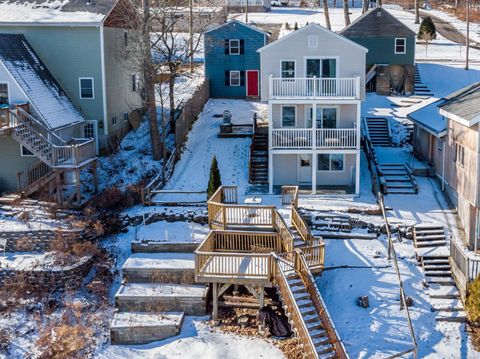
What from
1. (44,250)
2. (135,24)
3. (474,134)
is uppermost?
(135,24)

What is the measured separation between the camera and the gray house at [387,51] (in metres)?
42.4

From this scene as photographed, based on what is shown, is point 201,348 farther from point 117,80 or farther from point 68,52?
point 117,80

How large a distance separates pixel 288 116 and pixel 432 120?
259 inches

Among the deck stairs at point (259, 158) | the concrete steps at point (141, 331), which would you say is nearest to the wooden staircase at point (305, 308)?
the concrete steps at point (141, 331)

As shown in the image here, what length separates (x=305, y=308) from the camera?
2003 centimetres

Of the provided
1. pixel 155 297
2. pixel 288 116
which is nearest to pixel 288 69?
pixel 288 116

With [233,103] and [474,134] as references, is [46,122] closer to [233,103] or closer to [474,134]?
[233,103]

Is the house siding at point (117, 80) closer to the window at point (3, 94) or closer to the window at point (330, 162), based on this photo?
the window at point (3, 94)

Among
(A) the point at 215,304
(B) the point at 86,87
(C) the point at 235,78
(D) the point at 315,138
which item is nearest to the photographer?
(A) the point at 215,304

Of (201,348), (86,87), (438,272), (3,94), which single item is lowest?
(201,348)

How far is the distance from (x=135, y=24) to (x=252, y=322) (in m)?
19.0

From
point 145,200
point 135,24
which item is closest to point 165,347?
point 145,200

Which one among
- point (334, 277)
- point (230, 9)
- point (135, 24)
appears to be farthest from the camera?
point (230, 9)

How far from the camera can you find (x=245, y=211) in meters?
24.8
